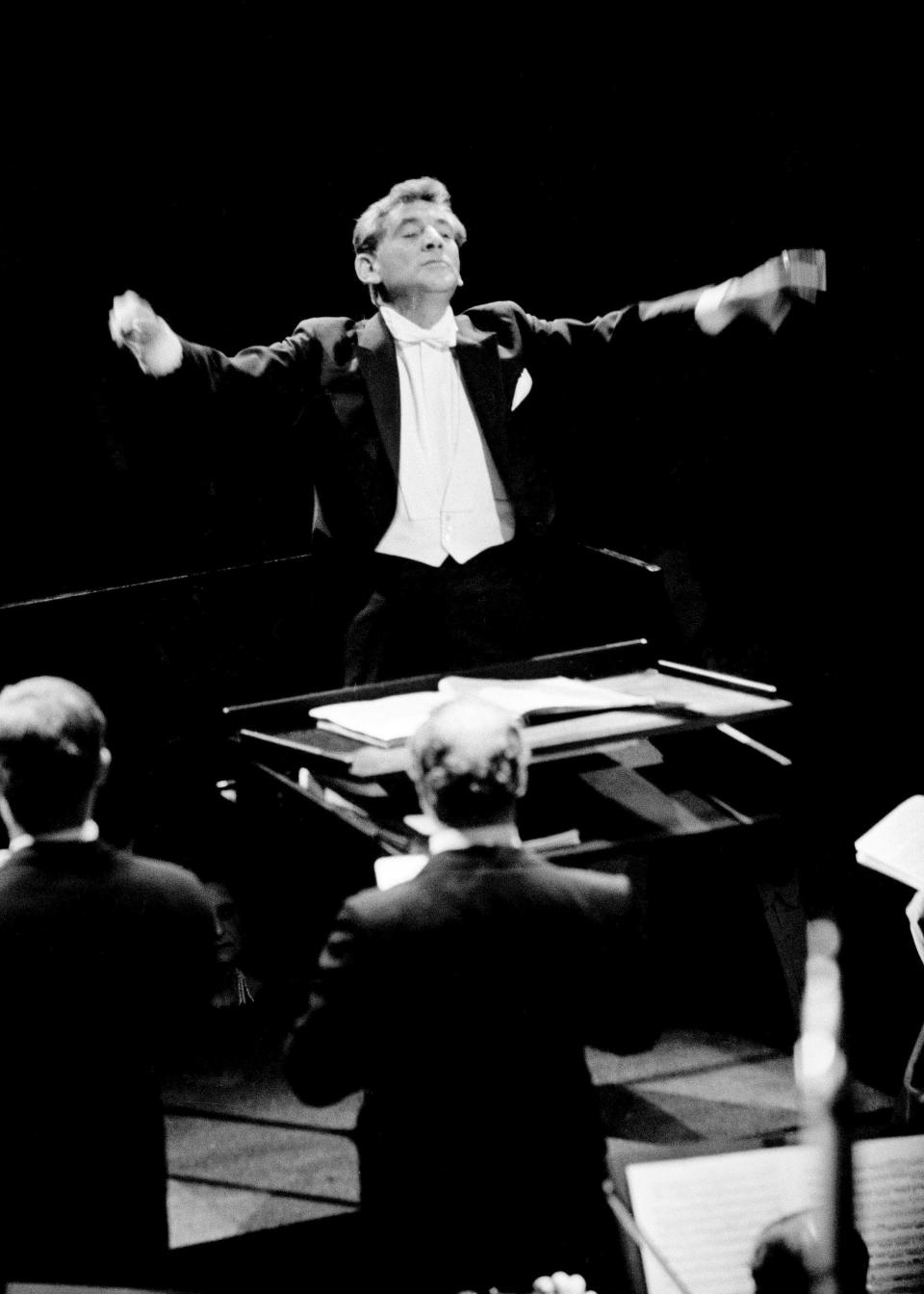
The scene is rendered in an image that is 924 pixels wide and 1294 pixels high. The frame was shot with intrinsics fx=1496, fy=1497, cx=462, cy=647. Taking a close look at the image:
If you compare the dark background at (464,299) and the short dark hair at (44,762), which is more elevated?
the dark background at (464,299)

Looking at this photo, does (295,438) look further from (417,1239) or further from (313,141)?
(417,1239)

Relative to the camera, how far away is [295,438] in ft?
10.7

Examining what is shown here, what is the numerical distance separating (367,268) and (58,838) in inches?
61.2

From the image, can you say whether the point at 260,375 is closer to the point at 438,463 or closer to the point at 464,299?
the point at 438,463

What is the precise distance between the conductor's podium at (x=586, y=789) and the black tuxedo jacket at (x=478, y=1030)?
250 mm

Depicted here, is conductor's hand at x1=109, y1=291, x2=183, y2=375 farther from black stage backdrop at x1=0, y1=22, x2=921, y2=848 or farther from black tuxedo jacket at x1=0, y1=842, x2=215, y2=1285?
black tuxedo jacket at x1=0, y1=842, x2=215, y2=1285

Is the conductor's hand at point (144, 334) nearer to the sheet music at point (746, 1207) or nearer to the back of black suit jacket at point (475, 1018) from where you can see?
the back of black suit jacket at point (475, 1018)

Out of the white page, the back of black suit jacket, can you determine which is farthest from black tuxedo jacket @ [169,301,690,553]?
the back of black suit jacket

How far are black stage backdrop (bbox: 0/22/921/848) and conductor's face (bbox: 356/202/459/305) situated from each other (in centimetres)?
53

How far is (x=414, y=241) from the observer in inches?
119

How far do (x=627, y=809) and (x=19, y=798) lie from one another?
987mm

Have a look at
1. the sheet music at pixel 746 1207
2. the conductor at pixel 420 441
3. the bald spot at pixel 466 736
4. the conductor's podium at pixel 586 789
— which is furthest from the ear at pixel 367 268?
the sheet music at pixel 746 1207

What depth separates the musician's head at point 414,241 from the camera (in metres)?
3.03

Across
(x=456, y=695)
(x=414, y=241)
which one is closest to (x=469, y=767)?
(x=456, y=695)
